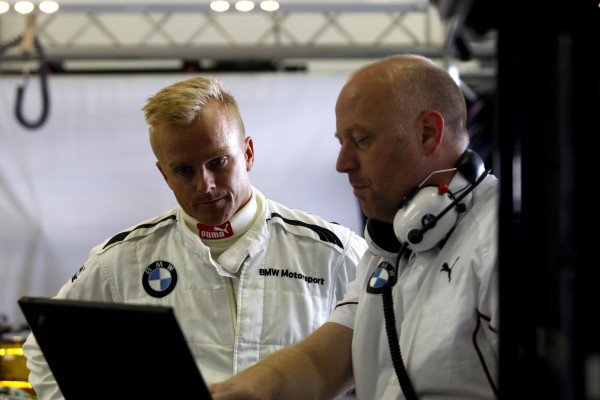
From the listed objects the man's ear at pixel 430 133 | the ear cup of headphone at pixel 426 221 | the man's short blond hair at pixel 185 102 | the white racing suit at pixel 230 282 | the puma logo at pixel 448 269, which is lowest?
the white racing suit at pixel 230 282

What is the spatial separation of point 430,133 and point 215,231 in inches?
35.8

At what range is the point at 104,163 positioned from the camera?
4.30 m

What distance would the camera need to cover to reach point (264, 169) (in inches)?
163

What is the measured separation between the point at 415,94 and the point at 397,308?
0.48m

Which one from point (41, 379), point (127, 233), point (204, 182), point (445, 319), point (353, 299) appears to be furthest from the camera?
point (127, 233)

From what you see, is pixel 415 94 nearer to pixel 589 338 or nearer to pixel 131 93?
pixel 589 338

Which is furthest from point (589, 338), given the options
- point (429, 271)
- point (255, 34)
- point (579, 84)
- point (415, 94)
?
point (255, 34)

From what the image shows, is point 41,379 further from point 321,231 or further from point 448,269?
point 448,269

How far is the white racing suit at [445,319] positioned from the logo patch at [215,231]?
73cm

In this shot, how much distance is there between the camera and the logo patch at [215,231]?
213 centimetres

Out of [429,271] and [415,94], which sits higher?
[415,94]

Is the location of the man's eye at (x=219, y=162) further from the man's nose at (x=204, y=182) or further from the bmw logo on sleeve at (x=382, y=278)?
the bmw logo on sleeve at (x=382, y=278)

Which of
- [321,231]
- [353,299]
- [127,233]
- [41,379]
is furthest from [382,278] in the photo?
[41,379]

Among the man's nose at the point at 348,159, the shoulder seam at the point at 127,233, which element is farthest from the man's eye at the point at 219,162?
the man's nose at the point at 348,159
